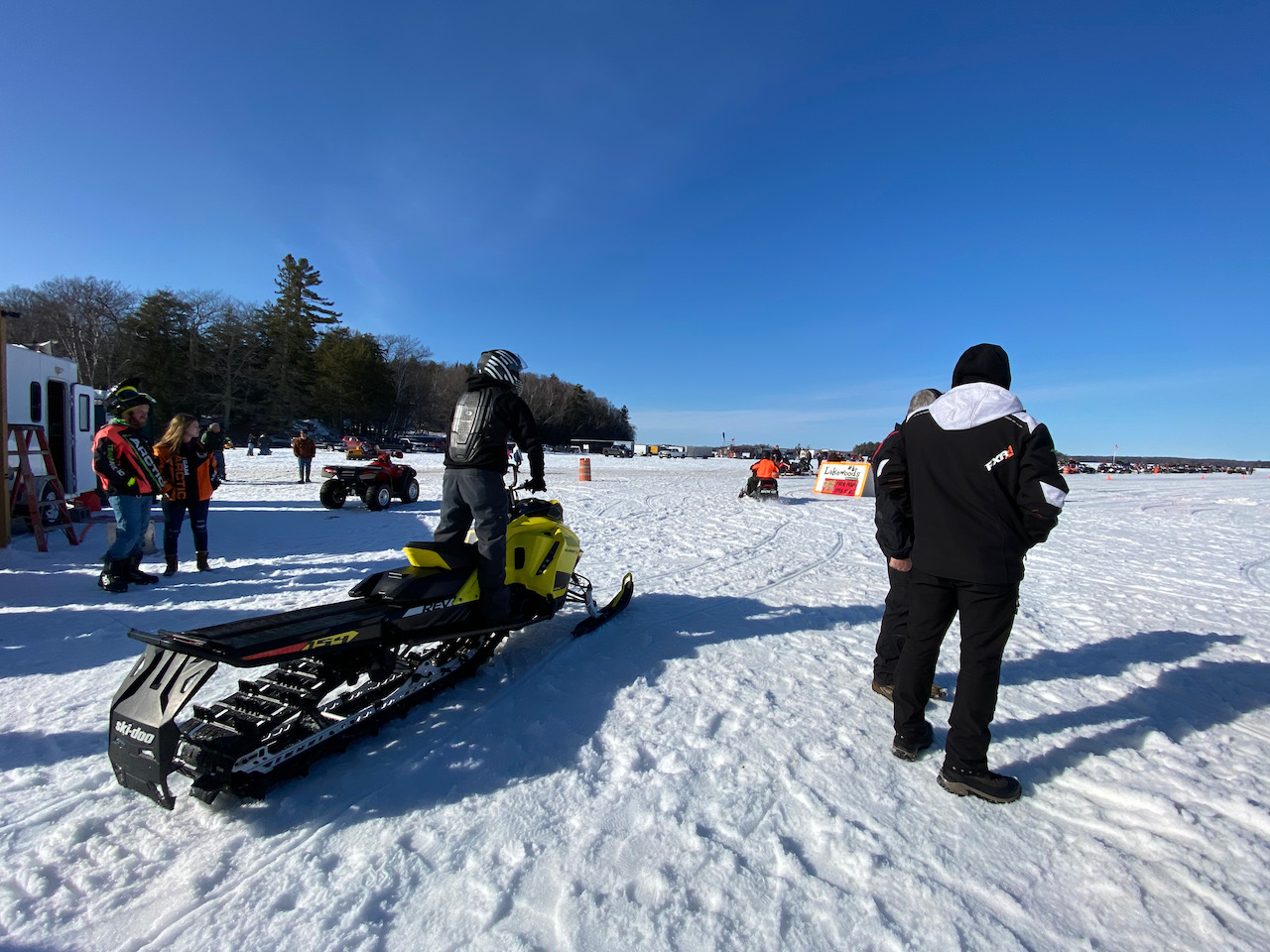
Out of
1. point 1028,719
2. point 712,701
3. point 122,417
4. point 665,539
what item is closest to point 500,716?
point 712,701

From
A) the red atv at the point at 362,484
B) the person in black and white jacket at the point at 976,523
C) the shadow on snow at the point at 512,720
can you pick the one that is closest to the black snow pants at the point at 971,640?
the person in black and white jacket at the point at 976,523

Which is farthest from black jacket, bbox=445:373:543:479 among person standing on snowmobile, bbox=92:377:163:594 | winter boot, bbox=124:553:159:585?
winter boot, bbox=124:553:159:585

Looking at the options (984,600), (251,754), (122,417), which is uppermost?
(122,417)

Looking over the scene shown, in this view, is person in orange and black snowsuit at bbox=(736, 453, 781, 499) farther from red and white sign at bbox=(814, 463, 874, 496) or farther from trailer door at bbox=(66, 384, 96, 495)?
trailer door at bbox=(66, 384, 96, 495)

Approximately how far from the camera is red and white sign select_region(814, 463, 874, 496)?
15664 millimetres

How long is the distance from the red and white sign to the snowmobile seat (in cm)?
1405

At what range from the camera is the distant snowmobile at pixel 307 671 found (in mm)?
2012

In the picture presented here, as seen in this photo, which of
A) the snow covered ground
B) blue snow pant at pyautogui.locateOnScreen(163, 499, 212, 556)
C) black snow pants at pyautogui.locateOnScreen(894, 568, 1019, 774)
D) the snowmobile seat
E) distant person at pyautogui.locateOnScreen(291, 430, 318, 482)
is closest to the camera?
the snow covered ground

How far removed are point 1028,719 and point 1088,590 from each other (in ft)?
12.5

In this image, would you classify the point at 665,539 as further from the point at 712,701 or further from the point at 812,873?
the point at 812,873

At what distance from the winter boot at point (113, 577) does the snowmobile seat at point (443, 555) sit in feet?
11.8

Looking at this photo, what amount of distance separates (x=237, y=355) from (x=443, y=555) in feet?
159

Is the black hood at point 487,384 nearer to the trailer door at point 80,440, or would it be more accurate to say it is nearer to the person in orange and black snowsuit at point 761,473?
the trailer door at point 80,440

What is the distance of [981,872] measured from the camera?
1898 mm
